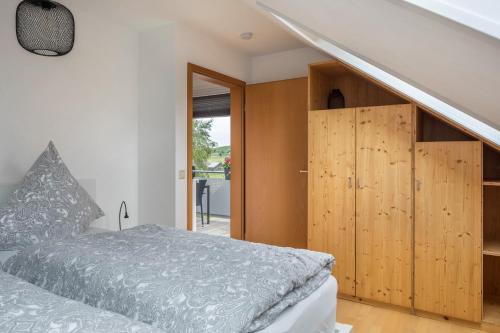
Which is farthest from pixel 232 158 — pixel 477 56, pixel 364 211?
pixel 477 56

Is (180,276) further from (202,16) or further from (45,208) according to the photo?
(202,16)

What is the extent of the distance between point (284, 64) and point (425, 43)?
3227mm

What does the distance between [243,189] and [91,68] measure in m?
2.04

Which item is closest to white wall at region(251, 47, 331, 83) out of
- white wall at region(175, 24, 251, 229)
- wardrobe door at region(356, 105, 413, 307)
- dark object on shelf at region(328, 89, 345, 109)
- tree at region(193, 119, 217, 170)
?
dark object on shelf at region(328, 89, 345, 109)

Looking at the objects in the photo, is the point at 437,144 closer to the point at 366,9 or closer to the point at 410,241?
the point at 410,241

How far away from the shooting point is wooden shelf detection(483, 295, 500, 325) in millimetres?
2475

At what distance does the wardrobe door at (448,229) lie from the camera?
2.45 metres

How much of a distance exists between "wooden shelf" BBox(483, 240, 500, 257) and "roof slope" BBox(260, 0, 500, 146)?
143 centimetres

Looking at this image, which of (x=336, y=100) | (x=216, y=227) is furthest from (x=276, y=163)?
(x=216, y=227)

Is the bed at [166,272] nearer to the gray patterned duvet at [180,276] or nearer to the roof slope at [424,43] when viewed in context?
the gray patterned duvet at [180,276]

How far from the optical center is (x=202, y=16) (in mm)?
3049

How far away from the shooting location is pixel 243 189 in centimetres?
408

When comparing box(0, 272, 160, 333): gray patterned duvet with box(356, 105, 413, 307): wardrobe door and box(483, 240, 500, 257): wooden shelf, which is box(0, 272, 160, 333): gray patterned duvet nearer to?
box(356, 105, 413, 307): wardrobe door

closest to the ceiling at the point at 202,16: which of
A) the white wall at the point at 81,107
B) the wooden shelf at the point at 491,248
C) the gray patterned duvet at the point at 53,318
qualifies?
the white wall at the point at 81,107
